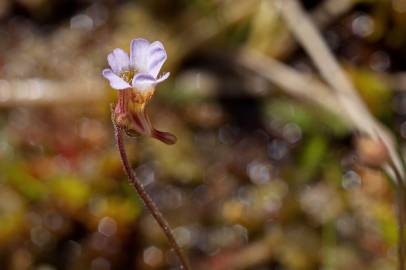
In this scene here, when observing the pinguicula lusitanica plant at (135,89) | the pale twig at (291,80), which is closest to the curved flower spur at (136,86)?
the pinguicula lusitanica plant at (135,89)

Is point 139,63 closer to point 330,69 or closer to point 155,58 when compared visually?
point 155,58

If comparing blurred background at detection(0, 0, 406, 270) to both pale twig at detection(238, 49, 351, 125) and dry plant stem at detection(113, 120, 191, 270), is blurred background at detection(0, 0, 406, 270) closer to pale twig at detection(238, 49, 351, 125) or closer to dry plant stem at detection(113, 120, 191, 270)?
pale twig at detection(238, 49, 351, 125)

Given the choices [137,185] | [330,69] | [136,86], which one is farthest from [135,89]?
[330,69]

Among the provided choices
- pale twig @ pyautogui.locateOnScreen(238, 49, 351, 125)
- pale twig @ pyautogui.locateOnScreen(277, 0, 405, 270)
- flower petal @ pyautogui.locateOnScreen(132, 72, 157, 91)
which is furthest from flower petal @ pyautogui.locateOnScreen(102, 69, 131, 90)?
pale twig @ pyautogui.locateOnScreen(238, 49, 351, 125)

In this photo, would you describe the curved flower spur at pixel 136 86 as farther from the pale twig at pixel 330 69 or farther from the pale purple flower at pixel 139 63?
the pale twig at pixel 330 69

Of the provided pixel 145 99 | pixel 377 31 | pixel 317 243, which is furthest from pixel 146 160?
pixel 145 99
